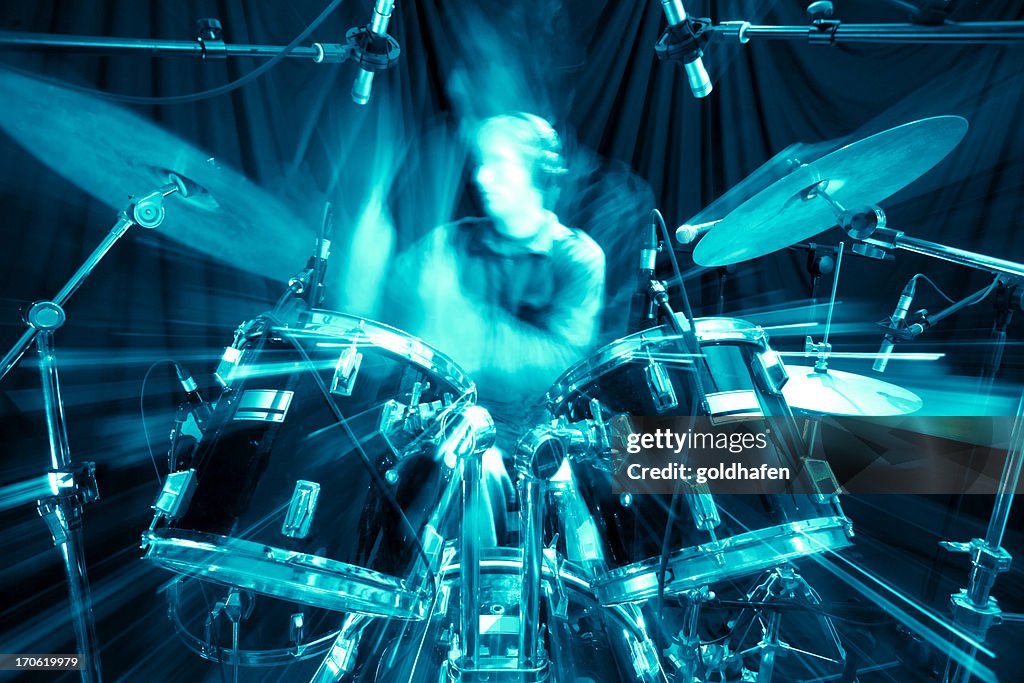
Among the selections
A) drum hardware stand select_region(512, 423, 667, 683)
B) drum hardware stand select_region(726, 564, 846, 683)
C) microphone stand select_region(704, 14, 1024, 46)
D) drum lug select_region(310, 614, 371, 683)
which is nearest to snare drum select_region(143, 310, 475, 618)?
drum hardware stand select_region(512, 423, 667, 683)

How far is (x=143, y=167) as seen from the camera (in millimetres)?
1123

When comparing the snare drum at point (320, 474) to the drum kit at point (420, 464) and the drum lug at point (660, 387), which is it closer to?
the drum kit at point (420, 464)

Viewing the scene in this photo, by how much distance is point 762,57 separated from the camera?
6.32ft

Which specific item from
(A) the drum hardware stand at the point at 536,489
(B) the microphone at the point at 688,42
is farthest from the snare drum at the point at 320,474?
(B) the microphone at the point at 688,42

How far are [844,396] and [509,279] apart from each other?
108 centimetres

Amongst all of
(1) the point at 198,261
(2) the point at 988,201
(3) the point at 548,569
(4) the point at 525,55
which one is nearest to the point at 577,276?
(4) the point at 525,55

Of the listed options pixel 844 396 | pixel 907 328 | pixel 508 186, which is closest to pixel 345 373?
pixel 844 396

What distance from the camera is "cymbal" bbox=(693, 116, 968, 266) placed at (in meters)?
1.00

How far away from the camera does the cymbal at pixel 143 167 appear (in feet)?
3.30

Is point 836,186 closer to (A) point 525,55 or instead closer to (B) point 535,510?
(B) point 535,510

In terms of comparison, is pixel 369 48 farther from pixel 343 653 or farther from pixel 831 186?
pixel 343 653

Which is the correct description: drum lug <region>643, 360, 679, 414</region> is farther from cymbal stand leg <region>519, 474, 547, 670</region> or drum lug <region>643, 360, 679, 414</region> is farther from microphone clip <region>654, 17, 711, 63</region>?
microphone clip <region>654, 17, 711, 63</region>

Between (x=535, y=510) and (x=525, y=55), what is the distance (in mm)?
1439

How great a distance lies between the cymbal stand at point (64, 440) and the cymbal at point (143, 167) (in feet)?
0.22
